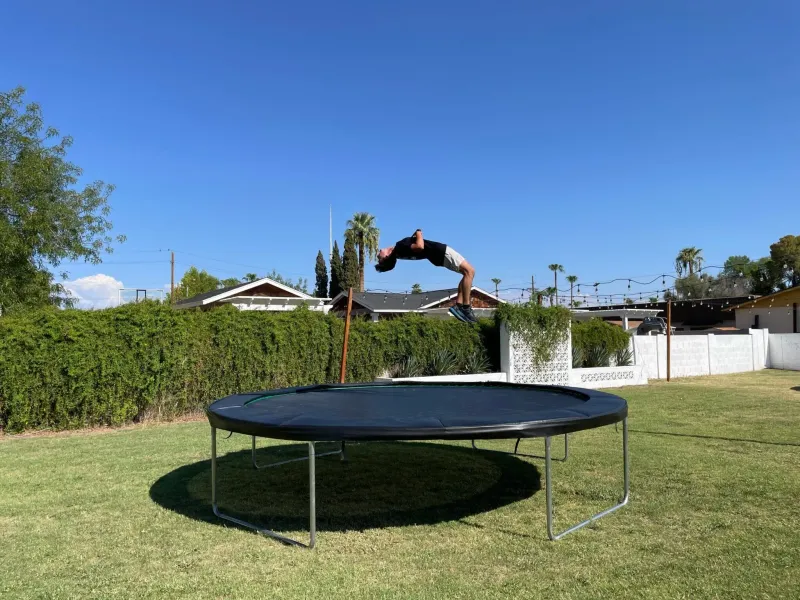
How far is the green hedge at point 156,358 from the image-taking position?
19.5 feet

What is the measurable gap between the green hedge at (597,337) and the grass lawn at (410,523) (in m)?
5.37

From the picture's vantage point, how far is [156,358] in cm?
659

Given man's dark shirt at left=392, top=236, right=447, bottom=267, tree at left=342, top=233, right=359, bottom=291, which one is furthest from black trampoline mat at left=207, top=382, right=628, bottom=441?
tree at left=342, top=233, right=359, bottom=291

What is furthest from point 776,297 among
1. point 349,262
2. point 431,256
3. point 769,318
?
point 431,256

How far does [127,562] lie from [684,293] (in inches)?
1868

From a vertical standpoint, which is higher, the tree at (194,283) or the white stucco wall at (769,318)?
the tree at (194,283)

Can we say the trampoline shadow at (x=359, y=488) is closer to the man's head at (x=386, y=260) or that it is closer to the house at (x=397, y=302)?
the man's head at (x=386, y=260)

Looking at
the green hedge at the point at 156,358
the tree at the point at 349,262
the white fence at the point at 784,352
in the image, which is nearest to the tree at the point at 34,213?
the green hedge at the point at 156,358

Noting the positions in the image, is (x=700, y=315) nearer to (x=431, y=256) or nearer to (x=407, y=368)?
(x=407, y=368)

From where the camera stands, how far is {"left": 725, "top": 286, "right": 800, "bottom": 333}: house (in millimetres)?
19922

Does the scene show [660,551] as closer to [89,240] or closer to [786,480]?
[786,480]

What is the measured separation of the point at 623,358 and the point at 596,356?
2.81ft

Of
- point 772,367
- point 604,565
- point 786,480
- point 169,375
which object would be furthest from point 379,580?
point 772,367

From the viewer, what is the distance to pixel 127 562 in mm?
2414
